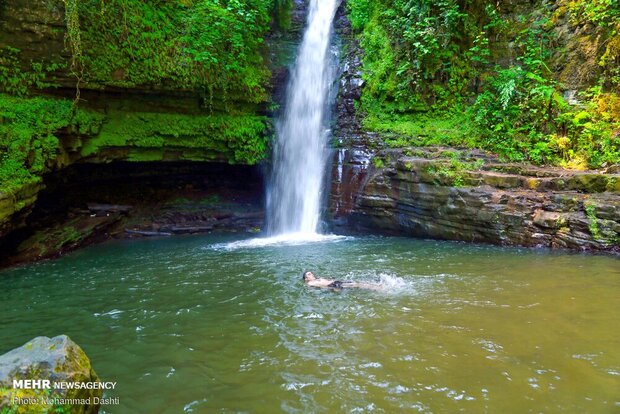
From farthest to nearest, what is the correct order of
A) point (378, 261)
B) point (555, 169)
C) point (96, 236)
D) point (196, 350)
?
1. point (96, 236)
2. point (555, 169)
3. point (378, 261)
4. point (196, 350)

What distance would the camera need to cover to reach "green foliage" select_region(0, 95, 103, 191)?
815 cm

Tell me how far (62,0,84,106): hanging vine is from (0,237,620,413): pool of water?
5.10m

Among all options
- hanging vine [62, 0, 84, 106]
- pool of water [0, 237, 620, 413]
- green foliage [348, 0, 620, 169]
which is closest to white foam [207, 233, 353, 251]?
pool of water [0, 237, 620, 413]

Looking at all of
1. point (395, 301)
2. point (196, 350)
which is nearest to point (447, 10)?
point (395, 301)

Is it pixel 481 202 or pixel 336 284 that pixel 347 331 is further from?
pixel 481 202

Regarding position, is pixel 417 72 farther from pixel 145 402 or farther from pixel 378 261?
pixel 145 402

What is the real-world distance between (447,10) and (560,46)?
345 cm

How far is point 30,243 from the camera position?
32.2ft

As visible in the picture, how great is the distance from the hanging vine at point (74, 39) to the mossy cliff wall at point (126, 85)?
0.02m

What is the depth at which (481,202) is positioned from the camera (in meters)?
8.99

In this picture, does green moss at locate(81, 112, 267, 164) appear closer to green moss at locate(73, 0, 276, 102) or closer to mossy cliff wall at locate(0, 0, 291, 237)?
mossy cliff wall at locate(0, 0, 291, 237)

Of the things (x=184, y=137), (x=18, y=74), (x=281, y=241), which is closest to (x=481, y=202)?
(x=281, y=241)

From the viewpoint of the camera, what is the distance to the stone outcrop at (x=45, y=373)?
7.55 ft

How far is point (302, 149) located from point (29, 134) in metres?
7.64
